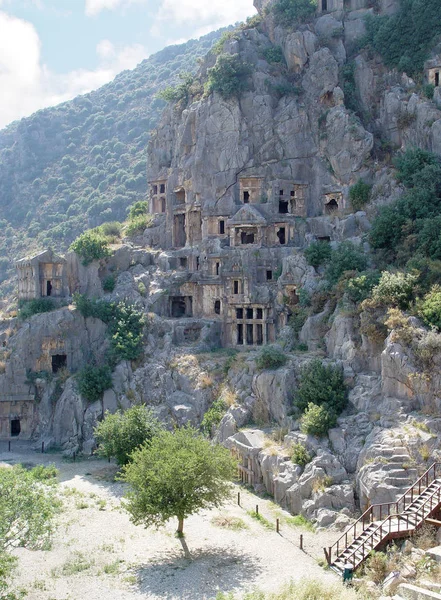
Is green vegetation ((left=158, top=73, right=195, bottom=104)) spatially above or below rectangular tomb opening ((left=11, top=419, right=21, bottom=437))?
above

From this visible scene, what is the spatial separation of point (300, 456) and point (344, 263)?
14.7 meters

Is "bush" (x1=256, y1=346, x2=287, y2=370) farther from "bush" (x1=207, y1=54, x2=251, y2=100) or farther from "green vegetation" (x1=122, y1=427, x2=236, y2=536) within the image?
"bush" (x1=207, y1=54, x2=251, y2=100)

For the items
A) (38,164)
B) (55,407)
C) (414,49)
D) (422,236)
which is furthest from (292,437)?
(38,164)

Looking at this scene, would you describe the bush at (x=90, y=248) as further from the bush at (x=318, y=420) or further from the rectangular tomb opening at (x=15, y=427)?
the bush at (x=318, y=420)

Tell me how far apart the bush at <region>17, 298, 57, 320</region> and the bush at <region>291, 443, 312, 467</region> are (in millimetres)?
27909

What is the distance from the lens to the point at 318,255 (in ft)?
172

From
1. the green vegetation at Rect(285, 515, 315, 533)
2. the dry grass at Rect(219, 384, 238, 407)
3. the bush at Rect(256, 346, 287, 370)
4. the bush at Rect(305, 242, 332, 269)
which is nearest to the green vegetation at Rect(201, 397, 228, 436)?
the dry grass at Rect(219, 384, 238, 407)

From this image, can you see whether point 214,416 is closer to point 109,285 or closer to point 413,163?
point 109,285

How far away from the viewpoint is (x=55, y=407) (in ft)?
187

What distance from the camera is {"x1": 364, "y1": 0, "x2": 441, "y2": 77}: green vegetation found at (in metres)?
60.9

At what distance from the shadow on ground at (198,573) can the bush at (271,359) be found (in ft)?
48.7

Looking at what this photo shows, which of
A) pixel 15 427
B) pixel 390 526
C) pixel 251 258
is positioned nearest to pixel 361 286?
pixel 251 258

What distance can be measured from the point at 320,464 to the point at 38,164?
A: 105 metres

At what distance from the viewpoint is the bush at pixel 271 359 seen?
152 ft
